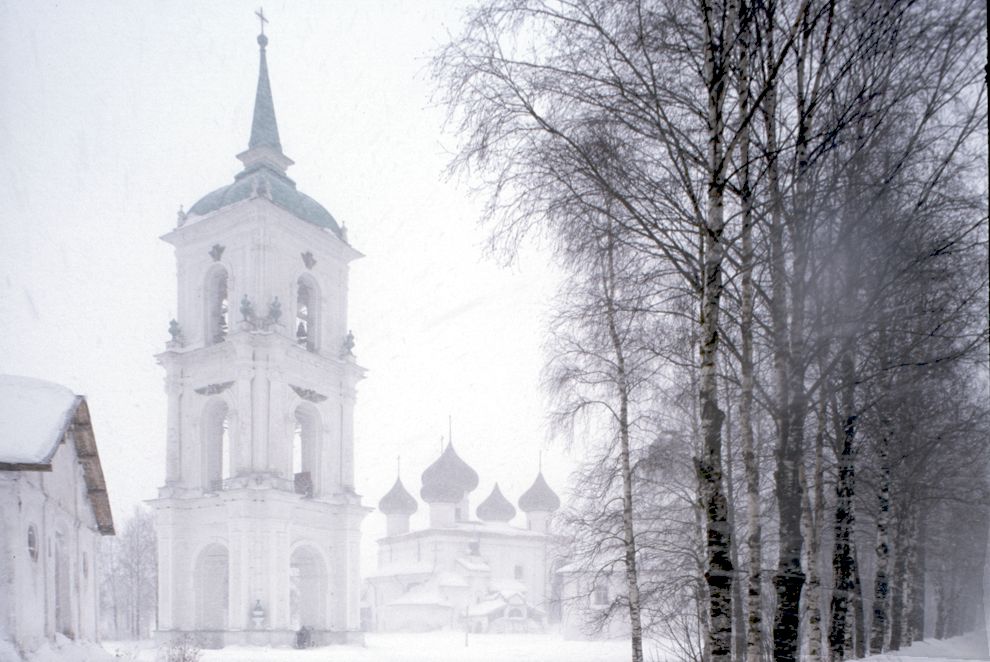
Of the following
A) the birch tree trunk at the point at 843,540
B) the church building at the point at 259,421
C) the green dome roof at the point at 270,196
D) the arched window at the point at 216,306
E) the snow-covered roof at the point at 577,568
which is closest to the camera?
the birch tree trunk at the point at 843,540

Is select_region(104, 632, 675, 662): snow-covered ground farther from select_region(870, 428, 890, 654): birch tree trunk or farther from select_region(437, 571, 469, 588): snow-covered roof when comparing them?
select_region(437, 571, 469, 588): snow-covered roof

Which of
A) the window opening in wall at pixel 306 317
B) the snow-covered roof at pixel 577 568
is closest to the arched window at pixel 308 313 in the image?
the window opening in wall at pixel 306 317

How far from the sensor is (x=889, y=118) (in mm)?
8328

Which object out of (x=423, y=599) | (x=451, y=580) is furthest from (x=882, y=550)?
(x=451, y=580)

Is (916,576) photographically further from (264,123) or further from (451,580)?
(451,580)

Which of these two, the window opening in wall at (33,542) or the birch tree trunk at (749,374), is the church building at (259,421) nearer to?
the window opening in wall at (33,542)

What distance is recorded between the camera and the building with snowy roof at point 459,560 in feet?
191

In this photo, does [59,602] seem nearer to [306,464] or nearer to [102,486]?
[102,486]

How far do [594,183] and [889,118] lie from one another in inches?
122

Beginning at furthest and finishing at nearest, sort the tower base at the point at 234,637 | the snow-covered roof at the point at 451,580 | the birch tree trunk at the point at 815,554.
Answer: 1. the snow-covered roof at the point at 451,580
2. the tower base at the point at 234,637
3. the birch tree trunk at the point at 815,554

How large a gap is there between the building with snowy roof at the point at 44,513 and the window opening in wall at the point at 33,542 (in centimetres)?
1

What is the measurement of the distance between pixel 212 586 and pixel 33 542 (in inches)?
998

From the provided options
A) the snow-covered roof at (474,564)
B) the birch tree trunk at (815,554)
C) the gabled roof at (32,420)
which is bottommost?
the snow-covered roof at (474,564)

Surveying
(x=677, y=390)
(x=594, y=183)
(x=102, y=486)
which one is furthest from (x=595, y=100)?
(x=102, y=486)
